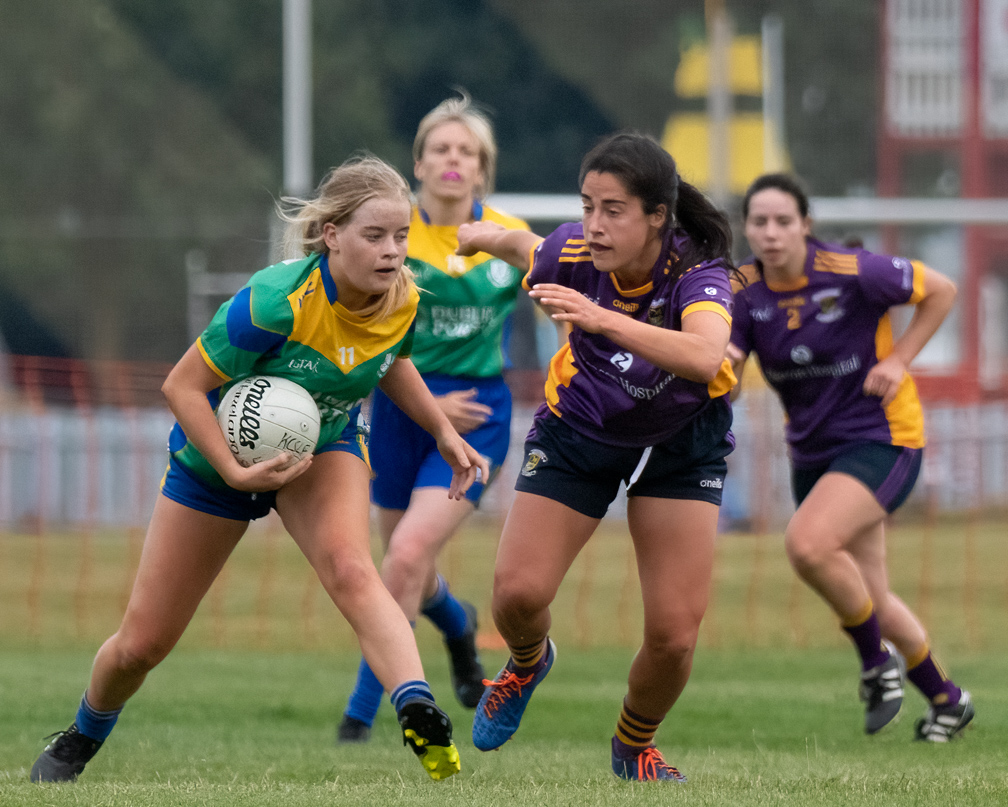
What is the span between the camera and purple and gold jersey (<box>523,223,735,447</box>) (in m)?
4.65

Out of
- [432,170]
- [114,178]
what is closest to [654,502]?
[432,170]

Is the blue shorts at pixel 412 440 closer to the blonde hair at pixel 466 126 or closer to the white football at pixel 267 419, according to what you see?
the blonde hair at pixel 466 126

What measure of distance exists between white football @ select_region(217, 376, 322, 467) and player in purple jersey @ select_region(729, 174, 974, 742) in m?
2.46

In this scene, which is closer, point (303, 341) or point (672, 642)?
point (303, 341)

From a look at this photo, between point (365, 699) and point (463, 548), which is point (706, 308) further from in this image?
point (463, 548)

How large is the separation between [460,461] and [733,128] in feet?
50.3

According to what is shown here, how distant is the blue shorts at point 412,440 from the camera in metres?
6.37

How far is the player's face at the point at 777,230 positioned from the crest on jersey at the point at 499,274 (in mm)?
1095

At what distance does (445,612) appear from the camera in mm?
6746

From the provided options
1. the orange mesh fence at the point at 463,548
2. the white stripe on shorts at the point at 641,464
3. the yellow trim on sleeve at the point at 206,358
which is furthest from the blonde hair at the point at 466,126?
the orange mesh fence at the point at 463,548

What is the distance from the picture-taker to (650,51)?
65.6ft

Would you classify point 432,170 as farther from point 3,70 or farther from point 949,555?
point 3,70

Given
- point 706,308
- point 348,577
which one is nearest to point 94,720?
point 348,577

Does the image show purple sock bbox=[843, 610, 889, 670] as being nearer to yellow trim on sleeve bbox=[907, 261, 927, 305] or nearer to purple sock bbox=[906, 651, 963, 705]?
purple sock bbox=[906, 651, 963, 705]
